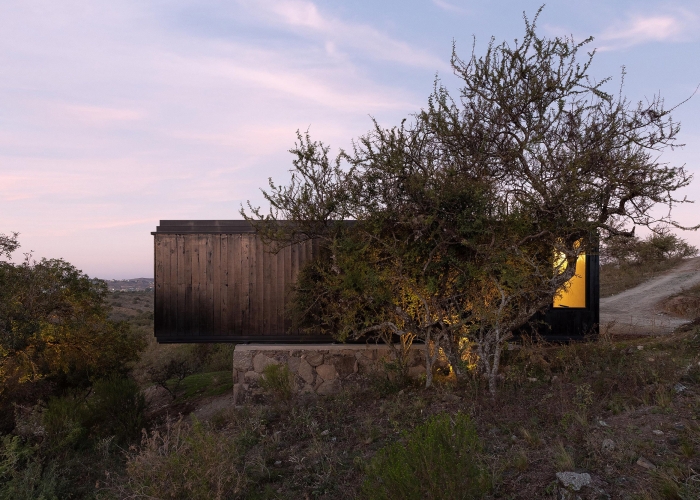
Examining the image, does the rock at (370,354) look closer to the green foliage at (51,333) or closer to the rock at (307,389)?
the rock at (307,389)

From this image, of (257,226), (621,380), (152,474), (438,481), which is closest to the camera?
(438,481)

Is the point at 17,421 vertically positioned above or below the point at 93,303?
below

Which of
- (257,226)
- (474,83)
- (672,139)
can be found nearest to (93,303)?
(257,226)

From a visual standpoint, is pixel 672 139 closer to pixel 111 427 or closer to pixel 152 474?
pixel 152 474

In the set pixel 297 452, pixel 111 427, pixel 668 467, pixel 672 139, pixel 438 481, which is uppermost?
pixel 672 139

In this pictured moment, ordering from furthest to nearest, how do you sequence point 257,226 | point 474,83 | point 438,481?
point 257,226 < point 474,83 < point 438,481

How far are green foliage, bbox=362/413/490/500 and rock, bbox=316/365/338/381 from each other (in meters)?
5.63

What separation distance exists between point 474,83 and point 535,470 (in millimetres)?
5841

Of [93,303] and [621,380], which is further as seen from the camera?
[93,303]

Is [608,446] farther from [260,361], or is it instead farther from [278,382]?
[260,361]

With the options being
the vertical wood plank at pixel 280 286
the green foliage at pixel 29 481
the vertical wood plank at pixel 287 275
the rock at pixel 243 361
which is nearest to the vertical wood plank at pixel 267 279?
the vertical wood plank at pixel 280 286

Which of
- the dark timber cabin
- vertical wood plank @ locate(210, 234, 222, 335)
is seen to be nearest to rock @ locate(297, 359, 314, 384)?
the dark timber cabin

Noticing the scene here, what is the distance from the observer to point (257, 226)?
8.66 meters

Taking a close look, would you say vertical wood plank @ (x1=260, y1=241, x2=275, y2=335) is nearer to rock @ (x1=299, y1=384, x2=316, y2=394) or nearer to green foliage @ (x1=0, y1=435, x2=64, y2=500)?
rock @ (x1=299, y1=384, x2=316, y2=394)
